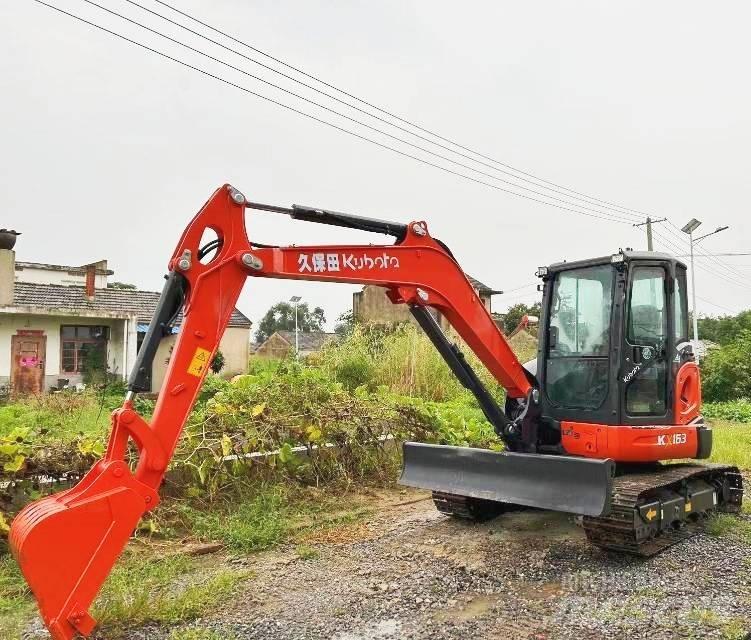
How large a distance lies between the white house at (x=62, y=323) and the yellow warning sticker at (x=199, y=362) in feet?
55.7

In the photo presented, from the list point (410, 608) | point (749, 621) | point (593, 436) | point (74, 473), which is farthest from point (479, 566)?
point (74, 473)

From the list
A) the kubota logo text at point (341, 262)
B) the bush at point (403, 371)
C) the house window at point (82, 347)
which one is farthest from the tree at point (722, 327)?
the kubota logo text at point (341, 262)

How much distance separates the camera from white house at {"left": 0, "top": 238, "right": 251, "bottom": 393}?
2094 cm

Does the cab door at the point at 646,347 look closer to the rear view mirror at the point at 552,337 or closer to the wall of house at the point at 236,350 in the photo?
the rear view mirror at the point at 552,337

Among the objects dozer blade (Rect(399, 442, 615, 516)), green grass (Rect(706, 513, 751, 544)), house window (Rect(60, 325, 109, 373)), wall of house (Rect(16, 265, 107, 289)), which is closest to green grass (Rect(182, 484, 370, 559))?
dozer blade (Rect(399, 442, 615, 516))

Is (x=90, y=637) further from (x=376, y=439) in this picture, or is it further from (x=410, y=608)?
(x=376, y=439)

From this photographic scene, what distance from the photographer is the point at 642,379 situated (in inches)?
219

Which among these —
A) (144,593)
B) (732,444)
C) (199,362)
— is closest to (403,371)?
(732,444)

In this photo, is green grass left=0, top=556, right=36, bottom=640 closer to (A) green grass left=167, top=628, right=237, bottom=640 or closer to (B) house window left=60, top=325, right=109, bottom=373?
(A) green grass left=167, top=628, right=237, bottom=640

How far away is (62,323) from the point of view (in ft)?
73.3

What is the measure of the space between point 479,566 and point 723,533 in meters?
2.37

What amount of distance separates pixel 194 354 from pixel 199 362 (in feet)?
Result: 0.18

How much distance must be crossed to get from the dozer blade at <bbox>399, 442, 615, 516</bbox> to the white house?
1559 cm

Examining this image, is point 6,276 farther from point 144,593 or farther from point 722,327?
point 722,327
